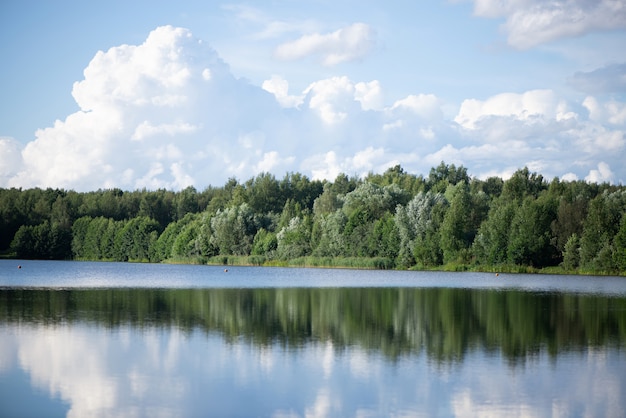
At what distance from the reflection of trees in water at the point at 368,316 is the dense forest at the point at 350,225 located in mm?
34534

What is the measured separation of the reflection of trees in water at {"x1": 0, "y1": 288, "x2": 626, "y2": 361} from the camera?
24109 mm

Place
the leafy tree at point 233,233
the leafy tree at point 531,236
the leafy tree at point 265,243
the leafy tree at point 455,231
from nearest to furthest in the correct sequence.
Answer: the leafy tree at point 531,236, the leafy tree at point 455,231, the leafy tree at point 265,243, the leafy tree at point 233,233

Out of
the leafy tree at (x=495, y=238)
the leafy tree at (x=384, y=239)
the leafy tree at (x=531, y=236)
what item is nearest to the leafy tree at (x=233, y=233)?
the leafy tree at (x=384, y=239)

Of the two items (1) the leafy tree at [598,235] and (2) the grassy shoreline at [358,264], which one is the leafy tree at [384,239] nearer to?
(2) the grassy shoreline at [358,264]

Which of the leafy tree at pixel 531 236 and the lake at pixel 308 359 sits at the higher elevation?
the leafy tree at pixel 531 236

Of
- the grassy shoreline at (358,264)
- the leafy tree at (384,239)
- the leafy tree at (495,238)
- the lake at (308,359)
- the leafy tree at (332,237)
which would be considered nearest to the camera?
the lake at (308,359)

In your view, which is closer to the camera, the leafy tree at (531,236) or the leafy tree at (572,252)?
the leafy tree at (572,252)

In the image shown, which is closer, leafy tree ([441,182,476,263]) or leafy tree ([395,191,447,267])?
leafy tree ([441,182,476,263])

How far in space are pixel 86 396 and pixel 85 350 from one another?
5.71m

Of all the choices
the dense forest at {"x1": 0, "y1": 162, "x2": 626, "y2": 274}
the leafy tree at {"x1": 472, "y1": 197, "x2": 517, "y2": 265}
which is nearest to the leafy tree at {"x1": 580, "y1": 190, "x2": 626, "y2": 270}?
the dense forest at {"x1": 0, "y1": 162, "x2": 626, "y2": 274}

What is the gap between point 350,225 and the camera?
93.2 metres

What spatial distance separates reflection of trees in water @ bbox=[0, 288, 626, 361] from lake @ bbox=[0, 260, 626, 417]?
88 mm

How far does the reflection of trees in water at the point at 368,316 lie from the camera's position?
24109mm

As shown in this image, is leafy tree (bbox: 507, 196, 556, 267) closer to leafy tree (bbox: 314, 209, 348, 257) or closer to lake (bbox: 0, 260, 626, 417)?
leafy tree (bbox: 314, 209, 348, 257)
